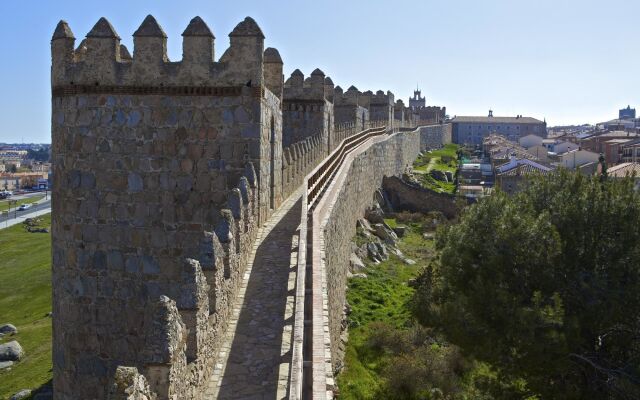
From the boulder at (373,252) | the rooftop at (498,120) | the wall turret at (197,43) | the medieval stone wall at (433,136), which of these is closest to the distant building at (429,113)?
the medieval stone wall at (433,136)

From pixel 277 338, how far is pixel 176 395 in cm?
224

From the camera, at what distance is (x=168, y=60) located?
1061 cm

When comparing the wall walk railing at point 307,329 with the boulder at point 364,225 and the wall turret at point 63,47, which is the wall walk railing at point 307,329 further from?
the boulder at point 364,225

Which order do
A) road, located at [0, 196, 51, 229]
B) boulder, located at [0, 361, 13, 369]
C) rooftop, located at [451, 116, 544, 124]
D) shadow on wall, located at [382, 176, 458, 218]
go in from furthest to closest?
rooftop, located at [451, 116, 544, 124], road, located at [0, 196, 51, 229], shadow on wall, located at [382, 176, 458, 218], boulder, located at [0, 361, 13, 369]

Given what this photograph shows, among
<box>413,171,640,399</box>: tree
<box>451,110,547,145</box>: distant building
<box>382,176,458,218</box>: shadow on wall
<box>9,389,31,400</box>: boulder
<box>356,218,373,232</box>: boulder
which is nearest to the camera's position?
<box>413,171,640,399</box>: tree

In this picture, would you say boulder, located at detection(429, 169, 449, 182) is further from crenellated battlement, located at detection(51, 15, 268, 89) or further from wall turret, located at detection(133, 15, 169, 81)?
wall turret, located at detection(133, 15, 169, 81)

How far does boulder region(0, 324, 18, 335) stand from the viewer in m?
29.8

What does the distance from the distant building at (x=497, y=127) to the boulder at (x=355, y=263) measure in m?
119

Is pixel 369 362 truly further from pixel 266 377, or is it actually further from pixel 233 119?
pixel 266 377

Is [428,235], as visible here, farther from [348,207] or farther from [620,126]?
[620,126]

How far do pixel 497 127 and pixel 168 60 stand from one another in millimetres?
142951

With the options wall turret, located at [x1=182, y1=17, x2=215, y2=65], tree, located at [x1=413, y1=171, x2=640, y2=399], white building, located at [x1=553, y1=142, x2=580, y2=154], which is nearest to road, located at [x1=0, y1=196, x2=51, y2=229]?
white building, located at [x1=553, y1=142, x2=580, y2=154]

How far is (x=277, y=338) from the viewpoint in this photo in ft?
26.7

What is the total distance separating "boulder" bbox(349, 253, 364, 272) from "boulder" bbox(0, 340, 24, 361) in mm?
13475
